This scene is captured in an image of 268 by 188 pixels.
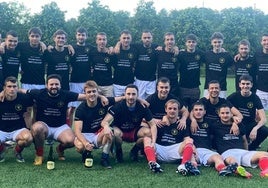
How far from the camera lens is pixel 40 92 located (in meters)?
6.70

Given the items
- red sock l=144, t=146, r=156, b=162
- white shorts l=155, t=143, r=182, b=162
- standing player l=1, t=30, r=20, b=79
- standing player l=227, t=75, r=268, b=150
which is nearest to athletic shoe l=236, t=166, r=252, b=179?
white shorts l=155, t=143, r=182, b=162

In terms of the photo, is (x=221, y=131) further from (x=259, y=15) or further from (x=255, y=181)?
(x=259, y=15)

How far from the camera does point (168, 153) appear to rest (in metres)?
6.47

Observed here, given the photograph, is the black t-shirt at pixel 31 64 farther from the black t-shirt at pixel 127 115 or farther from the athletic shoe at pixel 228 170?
the athletic shoe at pixel 228 170

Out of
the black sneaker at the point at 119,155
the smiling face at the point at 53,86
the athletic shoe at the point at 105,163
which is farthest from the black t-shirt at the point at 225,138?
the smiling face at the point at 53,86

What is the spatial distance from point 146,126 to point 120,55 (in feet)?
7.47

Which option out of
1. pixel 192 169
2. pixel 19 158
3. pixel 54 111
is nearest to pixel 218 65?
pixel 192 169

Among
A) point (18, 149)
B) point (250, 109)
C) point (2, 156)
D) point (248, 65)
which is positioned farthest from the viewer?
point (248, 65)

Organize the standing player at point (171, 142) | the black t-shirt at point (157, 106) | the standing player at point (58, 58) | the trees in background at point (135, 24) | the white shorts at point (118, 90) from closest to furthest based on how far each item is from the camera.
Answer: the standing player at point (171, 142) → the black t-shirt at point (157, 106) → the standing player at point (58, 58) → the white shorts at point (118, 90) → the trees in background at point (135, 24)

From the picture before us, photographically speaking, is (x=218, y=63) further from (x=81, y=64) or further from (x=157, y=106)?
(x=81, y=64)

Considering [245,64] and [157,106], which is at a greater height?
[245,64]

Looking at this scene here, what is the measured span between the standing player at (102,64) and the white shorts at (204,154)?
9.14 ft

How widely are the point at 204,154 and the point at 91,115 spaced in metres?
1.90

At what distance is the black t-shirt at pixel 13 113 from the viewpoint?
21.4ft
